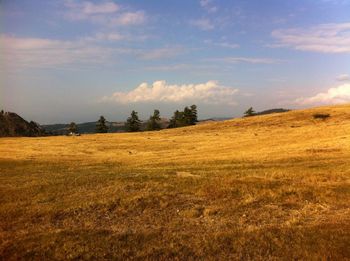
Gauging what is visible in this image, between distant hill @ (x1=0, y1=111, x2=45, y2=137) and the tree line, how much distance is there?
2858cm

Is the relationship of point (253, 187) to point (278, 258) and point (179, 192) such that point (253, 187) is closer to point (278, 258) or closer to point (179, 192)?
point (179, 192)

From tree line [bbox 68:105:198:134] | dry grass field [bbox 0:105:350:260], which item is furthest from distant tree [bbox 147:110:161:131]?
dry grass field [bbox 0:105:350:260]

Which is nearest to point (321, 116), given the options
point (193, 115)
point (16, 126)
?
point (193, 115)

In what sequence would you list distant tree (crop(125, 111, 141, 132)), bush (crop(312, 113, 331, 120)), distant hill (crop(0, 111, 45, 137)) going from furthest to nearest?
distant hill (crop(0, 111, 45, 137)), distant tree (crop(125, 111, 141, 132)), bush (crop(312, 113, 331, 120))

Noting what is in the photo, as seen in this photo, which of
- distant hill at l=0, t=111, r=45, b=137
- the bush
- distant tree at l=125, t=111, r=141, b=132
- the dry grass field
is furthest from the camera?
distant hill at l=0, t=111, r=45, b=137

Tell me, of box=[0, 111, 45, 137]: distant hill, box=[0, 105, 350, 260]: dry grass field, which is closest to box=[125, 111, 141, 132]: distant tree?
box=[0, 111, 45, 137]: distant hill

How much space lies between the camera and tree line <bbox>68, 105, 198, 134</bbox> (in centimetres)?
13362

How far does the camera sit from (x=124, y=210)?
1869 cm

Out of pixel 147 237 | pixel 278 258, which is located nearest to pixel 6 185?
pixel 147 237

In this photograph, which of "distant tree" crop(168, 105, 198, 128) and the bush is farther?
"distant tree" crop(168, 105, 198, 128)

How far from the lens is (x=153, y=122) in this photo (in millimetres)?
138875

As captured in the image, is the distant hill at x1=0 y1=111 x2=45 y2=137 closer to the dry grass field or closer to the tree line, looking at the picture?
the tree line

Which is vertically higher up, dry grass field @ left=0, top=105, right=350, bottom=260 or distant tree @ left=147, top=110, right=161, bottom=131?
distant tree @ left=147, top=110, right=161, bottom=131

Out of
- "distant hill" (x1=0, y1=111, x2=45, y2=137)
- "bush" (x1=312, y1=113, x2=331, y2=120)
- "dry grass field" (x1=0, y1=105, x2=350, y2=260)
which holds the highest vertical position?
"distant hill" (x1=0, y1=111, x2=45, y2=137)
